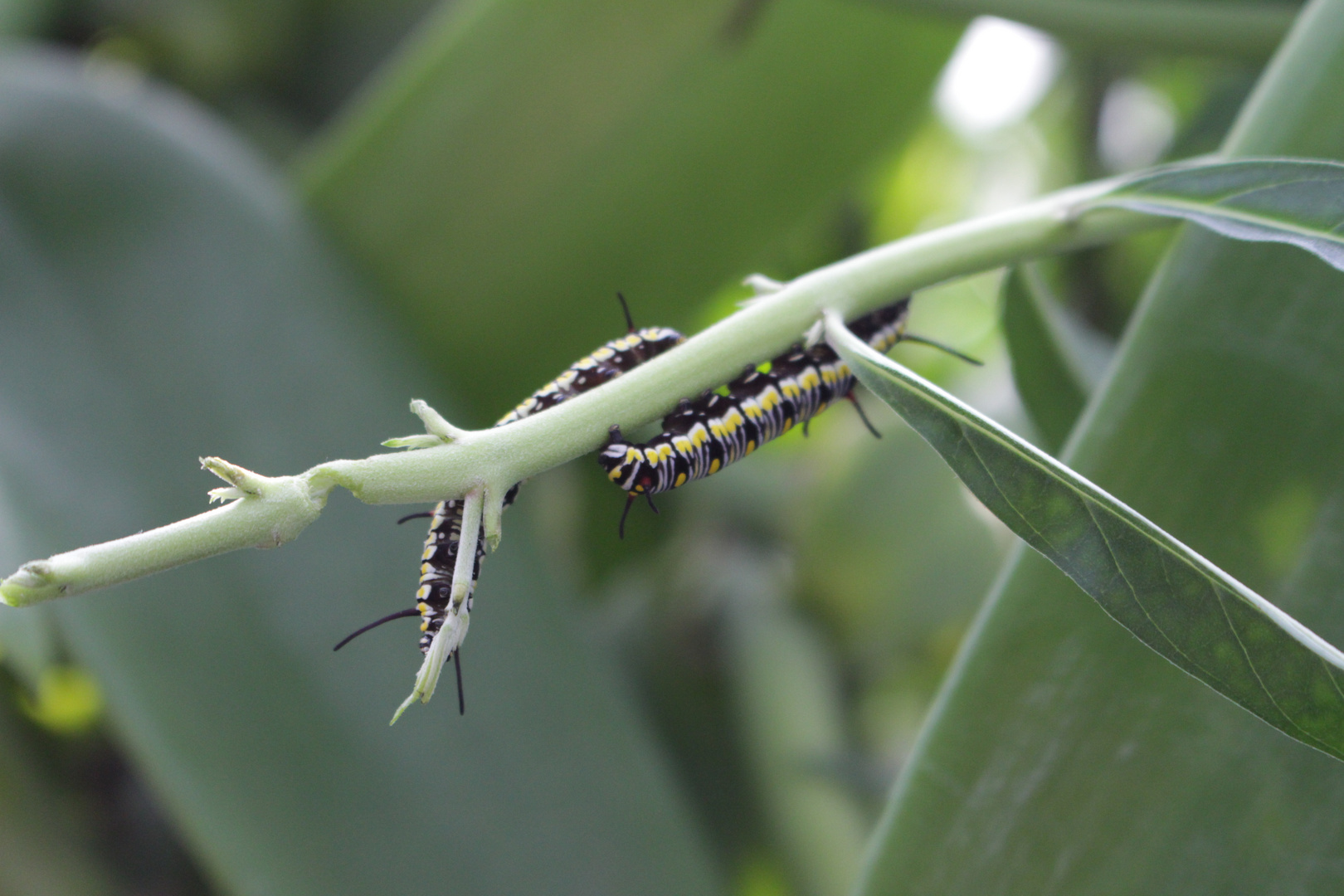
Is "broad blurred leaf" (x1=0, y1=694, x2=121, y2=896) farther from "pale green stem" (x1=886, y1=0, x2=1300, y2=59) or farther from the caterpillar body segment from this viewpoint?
"pale green stem" (x1=886, y1=0, x2=1300, y2=59)

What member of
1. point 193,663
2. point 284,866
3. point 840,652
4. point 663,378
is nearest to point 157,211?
point 193,663

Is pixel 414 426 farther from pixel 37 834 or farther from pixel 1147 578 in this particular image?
pixel 1147 578

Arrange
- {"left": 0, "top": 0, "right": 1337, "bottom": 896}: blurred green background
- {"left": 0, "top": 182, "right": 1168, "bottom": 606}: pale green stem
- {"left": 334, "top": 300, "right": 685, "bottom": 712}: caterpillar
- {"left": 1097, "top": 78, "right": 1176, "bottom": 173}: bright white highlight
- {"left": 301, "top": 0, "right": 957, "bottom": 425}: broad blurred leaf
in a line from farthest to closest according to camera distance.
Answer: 1. {"left": 1097, "top": 78, "right": 1176, "bottom": 173}: bright white highlight
2. {"left": 301, "top": 0, "right": 957, "bottom": 425}: broad blurred leaf
3. {"left": 0, "top": 0, "right": 1337, "bottom": 896}: blurred green background
4. {"left": 334, "top": 300, "right": 685, "bottom": 712}: caterpillar
5. {"left": 0, "top": 182, "right": 1168, "bottom": 606}: pale green stem

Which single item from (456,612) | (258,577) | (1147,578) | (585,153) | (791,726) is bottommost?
(791,726)

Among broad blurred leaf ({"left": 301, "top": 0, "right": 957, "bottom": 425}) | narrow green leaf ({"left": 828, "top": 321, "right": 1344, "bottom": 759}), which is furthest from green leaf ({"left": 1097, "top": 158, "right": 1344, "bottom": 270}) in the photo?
broad blurred leaf ({"left": 301, "top": 0, "right": 957, "bottom": 425})

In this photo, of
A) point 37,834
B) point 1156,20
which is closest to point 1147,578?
point 1156,20

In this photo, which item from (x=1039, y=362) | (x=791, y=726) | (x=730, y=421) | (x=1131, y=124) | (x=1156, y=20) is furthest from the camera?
(x=1131, y=124)

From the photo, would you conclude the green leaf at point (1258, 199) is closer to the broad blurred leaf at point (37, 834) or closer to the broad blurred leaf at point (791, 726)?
the broad blurred leaf at point (791, 726)

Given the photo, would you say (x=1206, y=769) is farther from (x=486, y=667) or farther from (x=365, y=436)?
(x=365, y=436)
